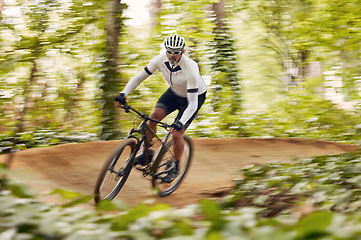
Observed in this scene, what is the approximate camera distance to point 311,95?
1195cm

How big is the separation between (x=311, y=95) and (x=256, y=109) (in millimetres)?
1619

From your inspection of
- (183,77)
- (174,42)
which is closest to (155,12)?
(183,77)

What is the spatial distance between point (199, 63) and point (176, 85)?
594 cm

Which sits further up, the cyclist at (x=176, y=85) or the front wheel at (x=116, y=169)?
the cyclist at (x=176, y=85)

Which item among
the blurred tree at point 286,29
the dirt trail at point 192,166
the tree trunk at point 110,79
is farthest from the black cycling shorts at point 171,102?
the blurred tree at point 286,29

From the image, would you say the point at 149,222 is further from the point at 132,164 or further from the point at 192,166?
the point at 192,166

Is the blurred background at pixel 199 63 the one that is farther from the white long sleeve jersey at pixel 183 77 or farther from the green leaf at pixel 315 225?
the green leaf at pixel 315 225

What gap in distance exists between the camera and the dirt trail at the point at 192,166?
592 centimetres

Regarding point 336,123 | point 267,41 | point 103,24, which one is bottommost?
point 336,123

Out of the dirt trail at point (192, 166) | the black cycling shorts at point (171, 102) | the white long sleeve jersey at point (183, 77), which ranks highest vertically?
the white long sleeve jersey at point (183, 77)

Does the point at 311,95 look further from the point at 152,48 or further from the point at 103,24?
the point at 103,24

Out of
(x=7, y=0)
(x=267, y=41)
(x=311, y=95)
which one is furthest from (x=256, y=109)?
(x=7, y=0)

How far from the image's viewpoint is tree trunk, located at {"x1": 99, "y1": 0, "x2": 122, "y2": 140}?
8.85 m

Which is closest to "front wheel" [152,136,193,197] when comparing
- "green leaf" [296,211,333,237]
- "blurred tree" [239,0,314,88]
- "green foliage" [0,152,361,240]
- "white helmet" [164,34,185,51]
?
"white helmet" [164,34,185,51]
